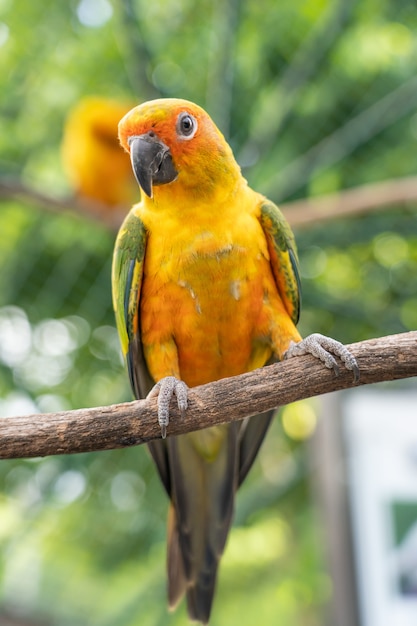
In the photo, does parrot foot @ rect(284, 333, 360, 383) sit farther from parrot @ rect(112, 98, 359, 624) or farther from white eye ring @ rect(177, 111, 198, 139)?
white eye ring @ rect(177, 111, 198, 139)

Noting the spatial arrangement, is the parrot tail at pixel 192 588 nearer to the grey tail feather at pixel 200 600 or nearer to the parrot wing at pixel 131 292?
the grey tail feather at pixel 200 600

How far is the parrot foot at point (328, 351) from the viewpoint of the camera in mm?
1057

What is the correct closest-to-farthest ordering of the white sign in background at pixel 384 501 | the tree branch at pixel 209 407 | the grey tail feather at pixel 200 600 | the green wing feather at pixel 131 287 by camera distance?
the tree branch at pixel 209 407 → the green wing feather at pixel 131 287 → the grey tail feather at pixel 200 600 → the white sign in background at pixel 384 501

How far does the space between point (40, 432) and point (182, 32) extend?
2.30m

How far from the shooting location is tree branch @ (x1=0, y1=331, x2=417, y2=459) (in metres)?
1.03

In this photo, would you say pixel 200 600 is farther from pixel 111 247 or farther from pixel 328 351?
pixel 111 247

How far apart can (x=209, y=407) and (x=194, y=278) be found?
26 cm

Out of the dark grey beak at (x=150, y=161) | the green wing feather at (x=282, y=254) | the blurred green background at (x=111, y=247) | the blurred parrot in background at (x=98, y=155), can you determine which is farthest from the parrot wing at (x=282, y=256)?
the blurred parrot in background at (x=98, y=155)

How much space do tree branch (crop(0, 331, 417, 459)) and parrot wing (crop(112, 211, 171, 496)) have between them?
0.85 ft

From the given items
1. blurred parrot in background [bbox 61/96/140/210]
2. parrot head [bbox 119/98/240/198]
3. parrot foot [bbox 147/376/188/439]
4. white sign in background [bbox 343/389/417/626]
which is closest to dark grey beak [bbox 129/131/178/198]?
parrot head [bbox 119/98/240/198]

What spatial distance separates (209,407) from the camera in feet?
3.56

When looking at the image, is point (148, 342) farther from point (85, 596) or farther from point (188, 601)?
point (85, 596)

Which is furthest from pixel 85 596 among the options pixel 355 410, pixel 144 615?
pixel 355 410

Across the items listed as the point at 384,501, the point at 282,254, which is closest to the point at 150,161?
the point at 282,254
